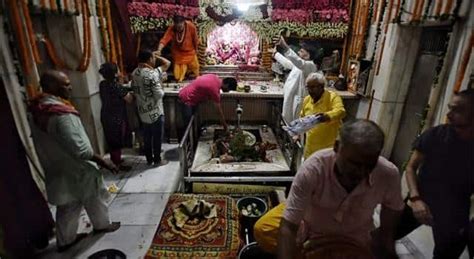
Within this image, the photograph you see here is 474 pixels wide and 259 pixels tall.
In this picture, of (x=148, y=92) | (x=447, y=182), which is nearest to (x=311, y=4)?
(x=148, y=92)

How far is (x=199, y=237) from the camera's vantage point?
2641mm

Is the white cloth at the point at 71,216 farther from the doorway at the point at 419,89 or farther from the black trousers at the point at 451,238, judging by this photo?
the doorway at the point at 419,89

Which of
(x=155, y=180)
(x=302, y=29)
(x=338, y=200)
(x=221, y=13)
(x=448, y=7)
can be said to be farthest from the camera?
(x=221, y=13)

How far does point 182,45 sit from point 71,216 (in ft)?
12.8

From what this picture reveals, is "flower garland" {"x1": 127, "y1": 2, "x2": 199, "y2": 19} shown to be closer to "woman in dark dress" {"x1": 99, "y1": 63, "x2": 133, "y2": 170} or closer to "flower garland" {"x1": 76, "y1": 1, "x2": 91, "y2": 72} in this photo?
"flower garland" {"x1": 76, "y1": 1, "x2": 91, "y2": 72}

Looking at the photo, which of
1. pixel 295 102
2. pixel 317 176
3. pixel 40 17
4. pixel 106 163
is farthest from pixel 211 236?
pixel 40 17

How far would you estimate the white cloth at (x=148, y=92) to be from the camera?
153 inches

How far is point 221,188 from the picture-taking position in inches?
141

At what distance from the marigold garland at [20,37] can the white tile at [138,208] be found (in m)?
1.78

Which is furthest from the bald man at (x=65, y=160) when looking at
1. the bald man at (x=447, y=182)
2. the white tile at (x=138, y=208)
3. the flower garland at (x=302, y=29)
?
the flower garland at (x=302, y=29)

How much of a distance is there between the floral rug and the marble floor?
0.83 ft

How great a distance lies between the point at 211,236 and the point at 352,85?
4.03m

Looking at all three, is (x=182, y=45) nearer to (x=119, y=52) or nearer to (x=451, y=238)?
(x=119, y=52)

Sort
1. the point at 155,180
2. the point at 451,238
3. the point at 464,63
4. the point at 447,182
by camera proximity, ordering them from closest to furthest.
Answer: the point at 447,182, the point at 451,238, the point at 464,63, the point at 155,180
